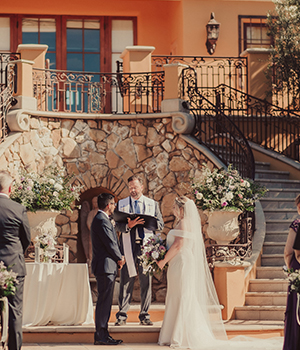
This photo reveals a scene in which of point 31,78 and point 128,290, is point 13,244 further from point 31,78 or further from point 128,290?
point 31,78

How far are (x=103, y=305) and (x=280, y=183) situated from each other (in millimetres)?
6144

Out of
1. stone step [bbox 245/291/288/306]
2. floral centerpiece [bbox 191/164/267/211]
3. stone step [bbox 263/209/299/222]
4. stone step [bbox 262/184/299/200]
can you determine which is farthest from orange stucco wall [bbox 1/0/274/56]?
stone step [bbox 245/291/288/306]

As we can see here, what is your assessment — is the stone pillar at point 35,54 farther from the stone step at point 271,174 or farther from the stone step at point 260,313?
the stone step at point 260,313

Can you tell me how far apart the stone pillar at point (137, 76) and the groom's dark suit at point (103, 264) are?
5915 mm

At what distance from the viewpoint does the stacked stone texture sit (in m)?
12.4

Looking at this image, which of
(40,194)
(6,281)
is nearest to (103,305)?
(6,281)

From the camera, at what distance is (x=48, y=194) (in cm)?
929

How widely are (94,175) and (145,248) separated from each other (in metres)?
5.22

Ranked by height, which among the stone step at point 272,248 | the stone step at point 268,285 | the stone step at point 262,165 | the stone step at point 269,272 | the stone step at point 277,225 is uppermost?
the stone step at point 262,165

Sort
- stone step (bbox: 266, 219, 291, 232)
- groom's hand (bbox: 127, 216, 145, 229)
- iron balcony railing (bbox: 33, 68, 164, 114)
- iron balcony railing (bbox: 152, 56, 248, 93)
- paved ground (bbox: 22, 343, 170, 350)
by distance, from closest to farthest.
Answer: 1. paved ground (bbox: 22, 343, 170, 350)
2. groom's hand (bbox: 127, 216, 145, 229)
3. stone step (bbox: 266, 219, 291, 232)
4. iron balcony railing (bbox: 33, 68, 164, 114)
5. iron balcony railing (bbox: 152, 56, 248, 93)

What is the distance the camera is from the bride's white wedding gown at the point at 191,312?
705 cm

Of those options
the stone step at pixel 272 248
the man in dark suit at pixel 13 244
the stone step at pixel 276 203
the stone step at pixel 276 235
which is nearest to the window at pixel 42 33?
the stone step at pixel 276 203

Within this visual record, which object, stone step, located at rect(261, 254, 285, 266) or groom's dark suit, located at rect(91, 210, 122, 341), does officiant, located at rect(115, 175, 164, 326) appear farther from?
stone step, located at rect(261, 254, 285, 266)

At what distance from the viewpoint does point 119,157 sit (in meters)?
12.6
